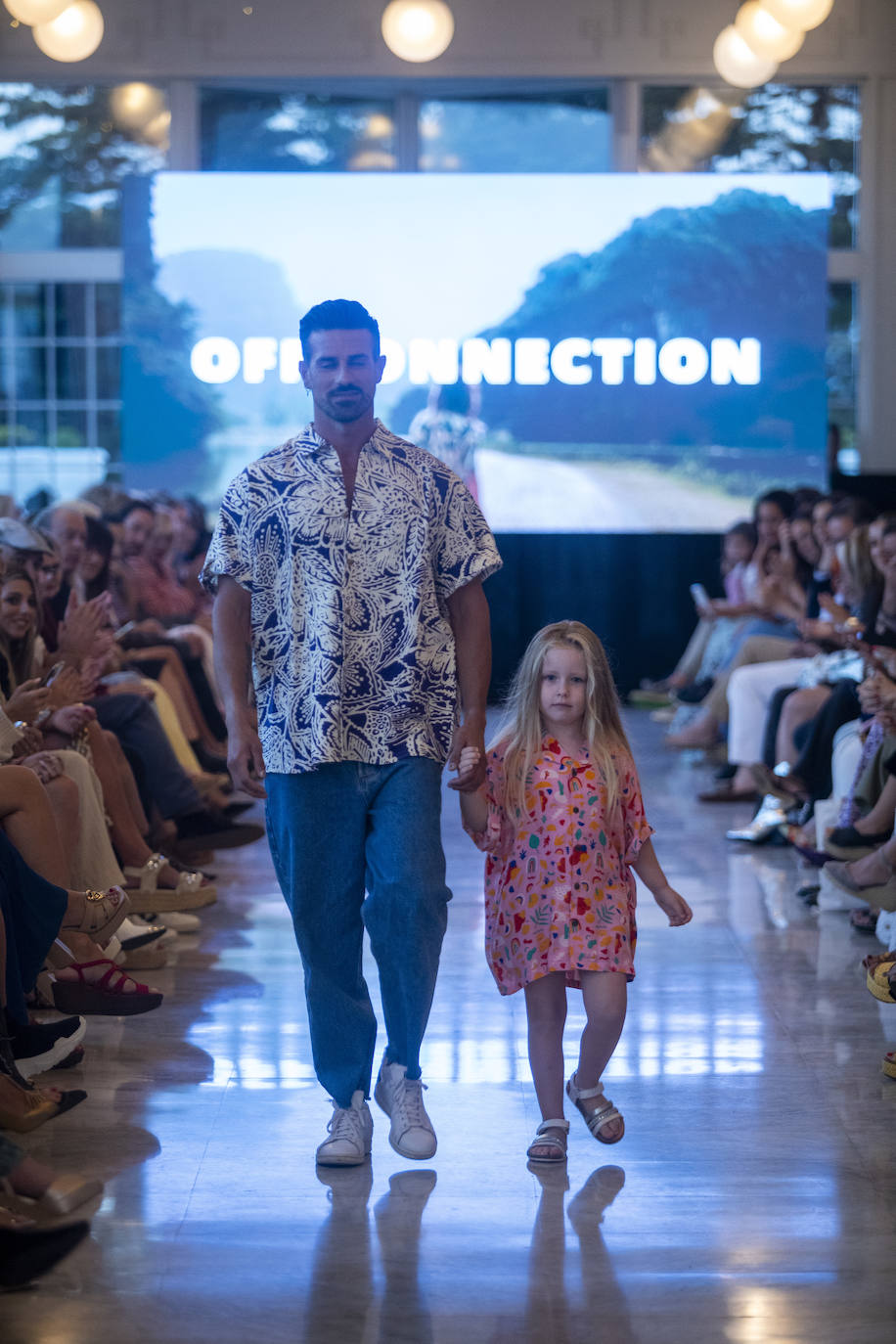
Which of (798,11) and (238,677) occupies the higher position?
(798,11)

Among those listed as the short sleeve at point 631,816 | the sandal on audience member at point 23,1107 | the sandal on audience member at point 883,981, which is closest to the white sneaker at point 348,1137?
the sandal on audience member at point 23,1107

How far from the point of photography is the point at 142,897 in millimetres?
4105

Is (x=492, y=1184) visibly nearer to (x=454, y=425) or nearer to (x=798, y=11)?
(x=798, y=11)

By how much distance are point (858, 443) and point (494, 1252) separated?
8.34 m

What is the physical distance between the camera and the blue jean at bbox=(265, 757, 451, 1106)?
97.3 inches

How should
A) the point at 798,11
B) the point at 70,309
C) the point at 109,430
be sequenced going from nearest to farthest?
the point at 798,11 < the point at 70,309 < the point at 109,430

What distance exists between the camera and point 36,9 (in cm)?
677

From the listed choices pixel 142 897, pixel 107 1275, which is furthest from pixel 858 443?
pixel 107 1275

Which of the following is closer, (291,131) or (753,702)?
(753,702)

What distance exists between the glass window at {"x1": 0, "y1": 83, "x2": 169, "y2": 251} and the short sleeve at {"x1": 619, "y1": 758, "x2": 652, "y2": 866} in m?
8.02

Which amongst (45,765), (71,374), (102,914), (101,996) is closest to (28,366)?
(71,374)

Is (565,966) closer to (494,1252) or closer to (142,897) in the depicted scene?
(494,1252)

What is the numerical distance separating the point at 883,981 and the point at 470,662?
1.13 meters

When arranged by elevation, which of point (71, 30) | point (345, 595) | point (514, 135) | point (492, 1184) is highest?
point (514, 135)
